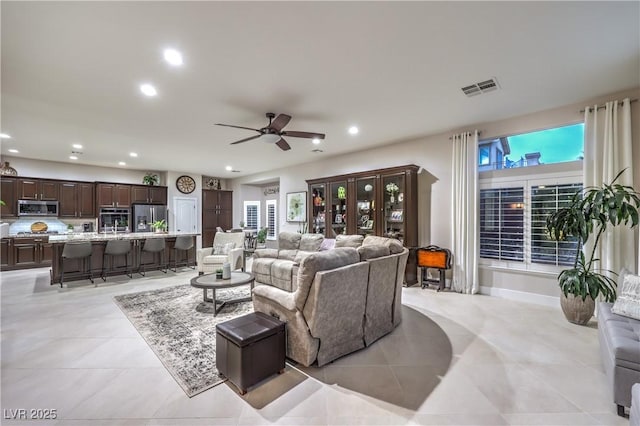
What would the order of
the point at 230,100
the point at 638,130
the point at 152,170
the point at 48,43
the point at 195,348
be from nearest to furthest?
the point at 48,43 < the point at 195,348 < the point at 638,130 < the point at 230,100 < the point at 152,170

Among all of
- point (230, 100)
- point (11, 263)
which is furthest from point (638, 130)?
point (11, 263)

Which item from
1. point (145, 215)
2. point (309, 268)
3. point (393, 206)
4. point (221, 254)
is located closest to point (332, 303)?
point (309, 268)

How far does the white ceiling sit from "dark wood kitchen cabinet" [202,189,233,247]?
211 inches

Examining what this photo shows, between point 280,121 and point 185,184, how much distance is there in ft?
23.7

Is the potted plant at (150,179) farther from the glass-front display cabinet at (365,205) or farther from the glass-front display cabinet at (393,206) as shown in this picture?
the glass-front display cabinet at (393,206)

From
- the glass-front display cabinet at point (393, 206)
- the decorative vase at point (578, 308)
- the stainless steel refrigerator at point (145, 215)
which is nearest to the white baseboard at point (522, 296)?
the decorative vase at point (578, 308)

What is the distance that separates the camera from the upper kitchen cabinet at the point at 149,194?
8656 millimetres

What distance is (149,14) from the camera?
216cm

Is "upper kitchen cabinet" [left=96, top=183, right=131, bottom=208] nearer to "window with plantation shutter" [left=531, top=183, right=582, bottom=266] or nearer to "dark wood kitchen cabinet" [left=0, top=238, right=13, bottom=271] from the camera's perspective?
"dark wood kitchen cabinet" [left=0, top=238, right=13, bottom=271]

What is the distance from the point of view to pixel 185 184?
31.5 feet

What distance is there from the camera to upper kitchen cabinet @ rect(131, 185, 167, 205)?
8.66 meters

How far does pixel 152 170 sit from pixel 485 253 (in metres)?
9.66

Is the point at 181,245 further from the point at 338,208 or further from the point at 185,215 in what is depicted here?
the point at 338,208

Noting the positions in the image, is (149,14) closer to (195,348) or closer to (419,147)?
(195,348)
